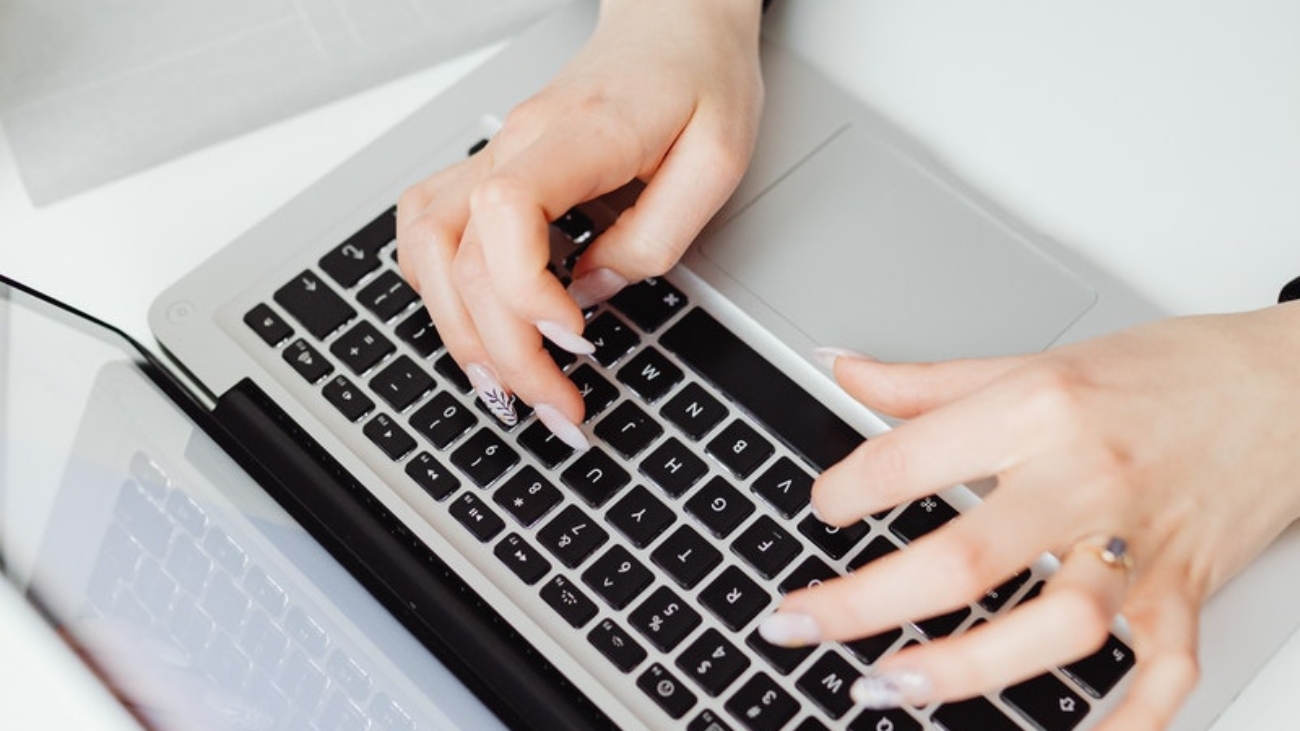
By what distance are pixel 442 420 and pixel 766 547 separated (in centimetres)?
14

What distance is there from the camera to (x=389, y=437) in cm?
59

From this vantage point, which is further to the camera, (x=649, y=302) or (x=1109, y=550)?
(x=649, y=302)

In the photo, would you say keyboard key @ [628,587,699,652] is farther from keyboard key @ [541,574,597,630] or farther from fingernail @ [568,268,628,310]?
fingernail @ [568,268,628,310]

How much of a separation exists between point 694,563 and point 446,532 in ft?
0.32

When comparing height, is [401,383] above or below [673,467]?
above

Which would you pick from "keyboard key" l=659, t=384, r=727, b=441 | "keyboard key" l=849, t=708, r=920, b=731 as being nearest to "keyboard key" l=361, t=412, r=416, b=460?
"keyboard key" l=659, t=384, r=727, b=441

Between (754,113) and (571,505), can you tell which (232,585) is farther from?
(754,113)

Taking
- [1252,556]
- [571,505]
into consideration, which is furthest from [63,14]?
[1252,556]

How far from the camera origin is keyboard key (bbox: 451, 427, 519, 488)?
0.58m

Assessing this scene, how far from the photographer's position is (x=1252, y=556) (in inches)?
21.4

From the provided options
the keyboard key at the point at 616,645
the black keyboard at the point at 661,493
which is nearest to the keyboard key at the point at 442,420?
the black keyboard at the point at 661,493

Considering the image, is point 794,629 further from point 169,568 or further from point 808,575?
point 169,568

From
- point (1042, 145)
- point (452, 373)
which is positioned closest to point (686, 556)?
point (452, 373)

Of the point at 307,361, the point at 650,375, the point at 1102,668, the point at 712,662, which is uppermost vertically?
the point at 307,361
